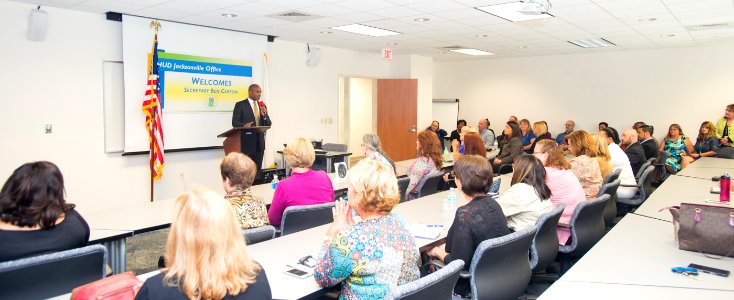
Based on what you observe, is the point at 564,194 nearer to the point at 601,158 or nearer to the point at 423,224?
the point at 423,224

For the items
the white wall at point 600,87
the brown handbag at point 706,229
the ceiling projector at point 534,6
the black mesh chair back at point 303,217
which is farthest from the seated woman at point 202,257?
the white wall at point 600,87

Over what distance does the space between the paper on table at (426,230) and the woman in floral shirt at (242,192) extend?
96cm

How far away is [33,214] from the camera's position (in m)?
2.38

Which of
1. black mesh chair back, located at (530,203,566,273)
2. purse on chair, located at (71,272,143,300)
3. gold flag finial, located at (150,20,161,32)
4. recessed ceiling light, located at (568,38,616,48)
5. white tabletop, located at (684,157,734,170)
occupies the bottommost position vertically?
black mesh chair back, located at (530,203,566,273)

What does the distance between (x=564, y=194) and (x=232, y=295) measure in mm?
3139

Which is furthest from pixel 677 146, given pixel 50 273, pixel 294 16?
pixel 50 273

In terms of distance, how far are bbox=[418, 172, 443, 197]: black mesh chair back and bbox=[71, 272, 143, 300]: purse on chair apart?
350cm

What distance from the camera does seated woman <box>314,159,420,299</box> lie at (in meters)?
2.04

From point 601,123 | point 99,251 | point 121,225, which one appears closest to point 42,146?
point 121,225

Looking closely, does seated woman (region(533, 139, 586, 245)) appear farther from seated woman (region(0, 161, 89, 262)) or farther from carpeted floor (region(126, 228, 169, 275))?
carpeted floor (region(126, 228, 169, 275))

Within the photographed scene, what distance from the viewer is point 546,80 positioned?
11578mm

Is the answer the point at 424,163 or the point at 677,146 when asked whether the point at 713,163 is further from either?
the point at 424,163

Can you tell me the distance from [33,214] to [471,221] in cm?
220

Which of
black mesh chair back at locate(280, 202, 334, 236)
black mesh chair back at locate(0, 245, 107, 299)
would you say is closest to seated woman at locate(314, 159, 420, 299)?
black mesh chair back at locate(280, 202, 334, 236)
